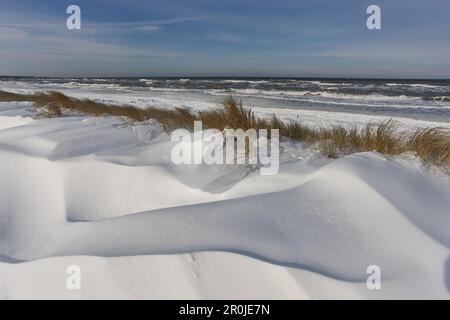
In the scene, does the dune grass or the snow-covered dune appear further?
the dune grass

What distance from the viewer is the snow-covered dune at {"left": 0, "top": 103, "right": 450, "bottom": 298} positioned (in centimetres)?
179

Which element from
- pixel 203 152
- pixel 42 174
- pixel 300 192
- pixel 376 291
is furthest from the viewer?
pixel 203 152

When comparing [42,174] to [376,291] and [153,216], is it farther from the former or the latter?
[376,291]

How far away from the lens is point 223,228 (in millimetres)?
2143

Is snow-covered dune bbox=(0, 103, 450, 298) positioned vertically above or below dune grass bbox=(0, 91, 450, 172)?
below

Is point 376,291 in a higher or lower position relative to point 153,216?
lower

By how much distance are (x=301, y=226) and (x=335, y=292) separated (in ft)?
1.81

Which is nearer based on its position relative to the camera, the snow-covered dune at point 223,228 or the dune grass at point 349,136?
the snow-covered dune at point 223,228

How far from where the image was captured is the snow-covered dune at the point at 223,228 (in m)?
1.79

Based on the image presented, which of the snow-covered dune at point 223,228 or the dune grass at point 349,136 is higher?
the dune grass at point 349,136

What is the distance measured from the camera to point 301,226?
2.16 meters

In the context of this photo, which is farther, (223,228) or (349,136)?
(349,136)
